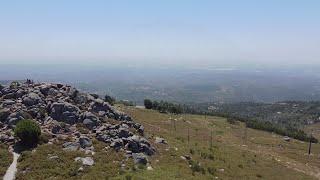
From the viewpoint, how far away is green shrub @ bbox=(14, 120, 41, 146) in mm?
57531

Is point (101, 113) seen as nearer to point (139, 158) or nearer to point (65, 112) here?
point (65, 112)

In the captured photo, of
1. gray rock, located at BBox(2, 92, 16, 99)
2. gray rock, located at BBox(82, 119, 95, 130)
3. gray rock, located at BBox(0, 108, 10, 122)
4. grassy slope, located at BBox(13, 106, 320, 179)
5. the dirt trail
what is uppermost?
gray rock, located at BBox(2, 92, 16, 99)

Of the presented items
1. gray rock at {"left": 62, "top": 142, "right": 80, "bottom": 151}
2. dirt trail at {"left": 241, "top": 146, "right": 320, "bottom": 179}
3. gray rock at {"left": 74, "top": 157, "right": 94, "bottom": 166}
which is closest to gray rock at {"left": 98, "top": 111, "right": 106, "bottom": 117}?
gray rock at {"left": 62, "top": 142, "right": 80, "bottom": 151}

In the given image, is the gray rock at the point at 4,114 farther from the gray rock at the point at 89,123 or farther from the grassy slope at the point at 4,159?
the gray rock at the point at 89,123

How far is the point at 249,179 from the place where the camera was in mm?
60094

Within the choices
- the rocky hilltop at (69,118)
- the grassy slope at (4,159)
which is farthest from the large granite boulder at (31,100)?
the grassy slope at (4,159)

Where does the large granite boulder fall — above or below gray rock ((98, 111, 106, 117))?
above

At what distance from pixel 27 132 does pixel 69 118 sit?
31.7ft

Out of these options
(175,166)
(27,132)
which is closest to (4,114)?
(27,132)

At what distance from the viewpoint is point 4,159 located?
53188mm

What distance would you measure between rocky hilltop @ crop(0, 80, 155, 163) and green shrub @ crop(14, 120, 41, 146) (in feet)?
5.86

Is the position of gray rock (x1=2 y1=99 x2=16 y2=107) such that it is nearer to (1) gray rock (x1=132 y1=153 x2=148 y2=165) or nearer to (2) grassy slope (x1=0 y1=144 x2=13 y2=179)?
(2) grassy slope (x1=0 y1=144 x2=13 y2=179)

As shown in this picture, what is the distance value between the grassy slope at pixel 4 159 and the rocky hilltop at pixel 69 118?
3.11 metres

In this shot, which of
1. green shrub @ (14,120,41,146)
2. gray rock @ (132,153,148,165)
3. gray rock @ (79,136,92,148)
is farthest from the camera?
gray rock @ (79,136,92,148)
